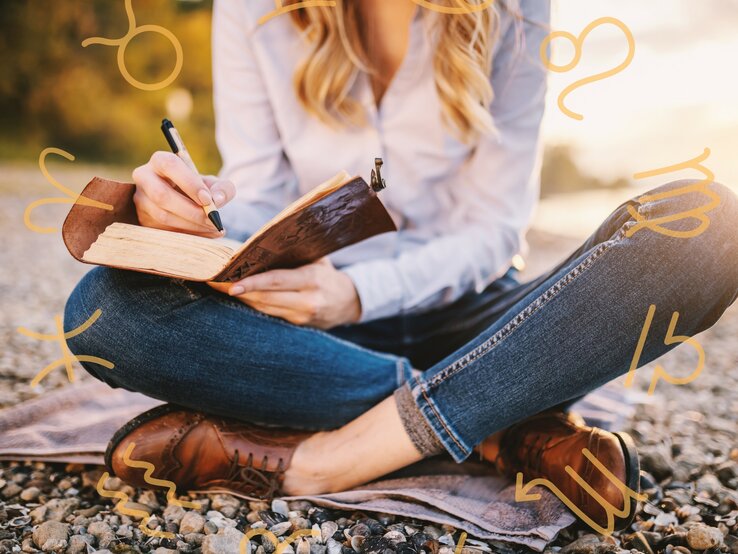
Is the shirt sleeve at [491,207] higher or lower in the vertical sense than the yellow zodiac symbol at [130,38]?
lower

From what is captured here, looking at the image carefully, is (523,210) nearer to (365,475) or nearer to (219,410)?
(365,475)

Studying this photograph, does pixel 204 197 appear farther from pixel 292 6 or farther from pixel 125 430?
pixel 292 6

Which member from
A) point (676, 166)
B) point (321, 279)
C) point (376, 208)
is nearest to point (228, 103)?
point (321, 279)

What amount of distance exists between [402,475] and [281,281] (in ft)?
1.90

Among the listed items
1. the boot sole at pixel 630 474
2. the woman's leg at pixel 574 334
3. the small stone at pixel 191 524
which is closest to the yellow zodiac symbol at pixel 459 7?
the woman's leg at pixel 574 334

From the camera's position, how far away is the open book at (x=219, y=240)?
1.20 metres

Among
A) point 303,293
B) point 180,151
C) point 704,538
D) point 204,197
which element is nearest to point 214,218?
point 204,197

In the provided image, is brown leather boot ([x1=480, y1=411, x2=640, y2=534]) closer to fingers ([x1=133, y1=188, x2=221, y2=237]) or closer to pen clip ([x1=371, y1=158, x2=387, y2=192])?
pen clip ([x1=371, y1=158, x2=387, y2=192])

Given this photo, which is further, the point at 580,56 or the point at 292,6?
the point at 292,6

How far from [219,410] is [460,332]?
2.34 ft

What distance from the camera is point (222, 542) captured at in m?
1.24

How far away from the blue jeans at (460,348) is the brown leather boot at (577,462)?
0.37 feet

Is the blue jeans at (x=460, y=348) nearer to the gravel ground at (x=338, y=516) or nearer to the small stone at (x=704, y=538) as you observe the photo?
the gravel ground at (x=338, y=516)

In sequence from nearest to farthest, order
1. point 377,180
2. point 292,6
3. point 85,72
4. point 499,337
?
point 377,180, point 499,337, point 292,6, point 85,72
